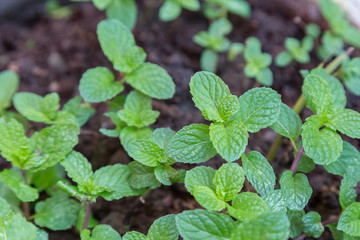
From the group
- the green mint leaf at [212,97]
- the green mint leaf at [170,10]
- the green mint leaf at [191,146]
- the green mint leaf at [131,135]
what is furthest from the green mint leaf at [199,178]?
the green mint leaf at [170,10]

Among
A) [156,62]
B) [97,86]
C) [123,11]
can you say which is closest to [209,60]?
[156,62]

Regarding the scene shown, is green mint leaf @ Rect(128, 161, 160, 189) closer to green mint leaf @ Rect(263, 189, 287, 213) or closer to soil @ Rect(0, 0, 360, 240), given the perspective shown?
soil @ Rect(0, 0, 360, 240)

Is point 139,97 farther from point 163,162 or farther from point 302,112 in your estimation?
point 302,112

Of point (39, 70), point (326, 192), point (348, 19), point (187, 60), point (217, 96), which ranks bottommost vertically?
point (39, 70)

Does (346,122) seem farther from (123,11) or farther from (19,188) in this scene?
(123,11)

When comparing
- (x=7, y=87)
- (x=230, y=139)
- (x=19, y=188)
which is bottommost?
(x=7, y=87)

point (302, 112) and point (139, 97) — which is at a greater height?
point (302, 112)

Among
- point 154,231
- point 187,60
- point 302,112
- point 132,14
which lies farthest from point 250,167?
point 132,14
